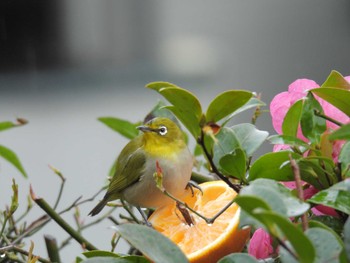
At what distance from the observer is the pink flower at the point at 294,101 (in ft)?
1.61

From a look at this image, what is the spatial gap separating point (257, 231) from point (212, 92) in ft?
10.4

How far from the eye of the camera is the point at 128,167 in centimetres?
94

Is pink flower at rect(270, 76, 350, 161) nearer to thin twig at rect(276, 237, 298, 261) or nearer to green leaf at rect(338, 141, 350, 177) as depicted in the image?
green leaf at rect(338, 141, 350, 177)

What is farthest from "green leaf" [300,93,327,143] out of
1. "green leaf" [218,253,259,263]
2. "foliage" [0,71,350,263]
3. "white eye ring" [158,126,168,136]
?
"white eye ring" [158,126,168,136]

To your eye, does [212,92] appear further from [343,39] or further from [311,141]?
[311,141]

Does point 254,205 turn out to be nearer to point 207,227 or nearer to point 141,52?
point 207,227

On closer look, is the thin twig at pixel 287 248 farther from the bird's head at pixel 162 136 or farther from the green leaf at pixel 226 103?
the bird's head at pixel 162 136

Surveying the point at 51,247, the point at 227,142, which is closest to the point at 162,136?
the point at 51,247

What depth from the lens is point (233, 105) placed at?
477 mm

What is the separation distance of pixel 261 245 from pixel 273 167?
50mm

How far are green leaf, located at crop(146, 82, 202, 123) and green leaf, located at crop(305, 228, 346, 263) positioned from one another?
0.44ft

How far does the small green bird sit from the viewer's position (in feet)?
2.77

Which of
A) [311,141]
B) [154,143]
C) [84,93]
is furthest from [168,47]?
[311,141]

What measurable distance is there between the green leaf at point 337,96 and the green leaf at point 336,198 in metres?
0.07
